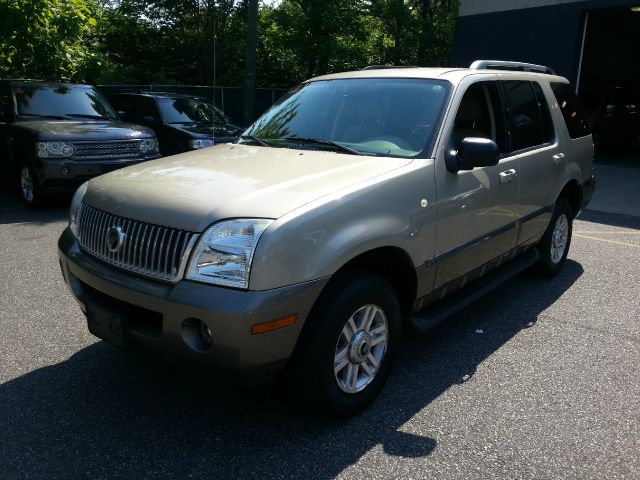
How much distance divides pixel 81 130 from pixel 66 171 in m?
0.69

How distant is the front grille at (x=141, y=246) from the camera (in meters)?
2.70

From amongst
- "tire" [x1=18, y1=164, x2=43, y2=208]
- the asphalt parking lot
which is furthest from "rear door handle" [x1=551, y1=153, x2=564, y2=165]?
"tire" [x1=18, y1=164, x2=43, y2=208]

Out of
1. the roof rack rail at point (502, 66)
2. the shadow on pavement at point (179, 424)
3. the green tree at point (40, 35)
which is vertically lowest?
the shadow on pavement at point (179, 424)

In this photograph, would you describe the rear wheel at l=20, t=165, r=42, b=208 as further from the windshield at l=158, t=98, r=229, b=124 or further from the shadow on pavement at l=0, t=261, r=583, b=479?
the shadow on pavement at l=0, t=261, r=583, b=479

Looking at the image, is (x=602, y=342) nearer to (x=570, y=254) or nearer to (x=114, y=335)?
(x=570, y=254)

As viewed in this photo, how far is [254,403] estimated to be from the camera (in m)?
3.25

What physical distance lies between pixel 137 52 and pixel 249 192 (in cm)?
2373

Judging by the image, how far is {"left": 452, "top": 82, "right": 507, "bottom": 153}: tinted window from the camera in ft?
12.6

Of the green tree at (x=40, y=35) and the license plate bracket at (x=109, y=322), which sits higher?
the green tree at (x=40, y=35)

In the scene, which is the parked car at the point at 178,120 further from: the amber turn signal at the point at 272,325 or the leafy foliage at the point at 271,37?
the leafy foliage at the point at 271,37

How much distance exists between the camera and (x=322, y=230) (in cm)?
271

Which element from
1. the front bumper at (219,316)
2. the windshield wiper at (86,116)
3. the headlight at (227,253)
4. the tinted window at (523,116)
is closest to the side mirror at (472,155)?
the tinted window at (523,116)

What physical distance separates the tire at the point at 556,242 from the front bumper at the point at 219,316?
3.31 metres

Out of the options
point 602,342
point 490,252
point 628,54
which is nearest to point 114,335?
point 490,252
